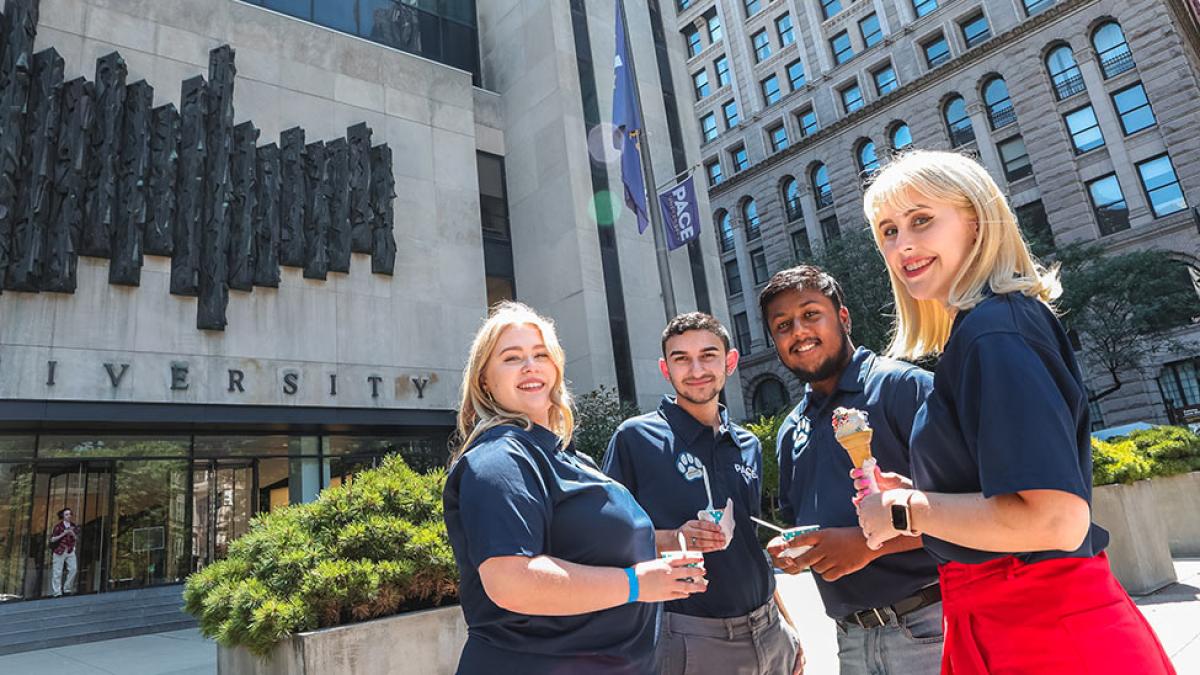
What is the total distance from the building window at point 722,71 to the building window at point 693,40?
2272mm

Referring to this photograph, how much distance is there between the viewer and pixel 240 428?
53.3 ft

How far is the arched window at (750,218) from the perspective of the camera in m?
48.5

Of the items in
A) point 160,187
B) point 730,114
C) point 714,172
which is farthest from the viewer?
point 714,172

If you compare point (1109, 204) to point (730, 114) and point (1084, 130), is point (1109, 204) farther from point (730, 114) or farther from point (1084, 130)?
point (730, 114)

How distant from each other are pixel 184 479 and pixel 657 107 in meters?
19.7

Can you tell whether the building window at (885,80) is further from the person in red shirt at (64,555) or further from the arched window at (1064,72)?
the person in red shirt at (64,555)

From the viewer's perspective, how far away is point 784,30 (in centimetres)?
4691

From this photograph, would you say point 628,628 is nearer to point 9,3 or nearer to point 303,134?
point 303,134

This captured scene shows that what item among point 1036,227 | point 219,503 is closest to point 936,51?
point 1036,227

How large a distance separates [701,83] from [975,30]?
791 inches

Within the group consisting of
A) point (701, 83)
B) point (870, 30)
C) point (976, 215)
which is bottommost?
point (976, 215)

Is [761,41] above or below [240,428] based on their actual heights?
above

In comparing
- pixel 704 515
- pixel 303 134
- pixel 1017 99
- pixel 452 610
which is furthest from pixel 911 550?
pixel 1017 99

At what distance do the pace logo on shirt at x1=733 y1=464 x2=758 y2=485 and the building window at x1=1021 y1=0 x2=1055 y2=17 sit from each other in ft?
139
